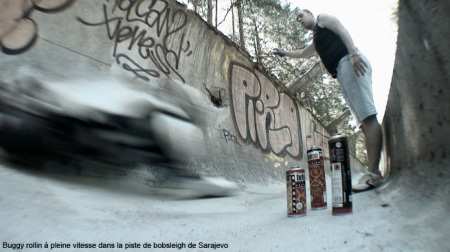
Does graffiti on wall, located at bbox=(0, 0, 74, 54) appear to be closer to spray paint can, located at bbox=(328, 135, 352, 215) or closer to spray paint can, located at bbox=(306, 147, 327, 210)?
spray paint can, located at bbox=(306, 147, 327, 210)

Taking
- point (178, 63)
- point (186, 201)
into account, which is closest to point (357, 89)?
point (186, 201)

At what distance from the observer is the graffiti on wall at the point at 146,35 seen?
4398 mm

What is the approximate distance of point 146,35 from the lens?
192 inches

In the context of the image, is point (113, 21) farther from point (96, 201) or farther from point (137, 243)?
point (137, 243)

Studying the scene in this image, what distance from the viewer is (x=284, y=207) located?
3.04 m

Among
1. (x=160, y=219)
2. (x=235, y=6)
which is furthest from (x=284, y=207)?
(x=235, y=6)

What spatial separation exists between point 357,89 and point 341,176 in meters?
1.37

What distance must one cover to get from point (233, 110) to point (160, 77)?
2.15 m

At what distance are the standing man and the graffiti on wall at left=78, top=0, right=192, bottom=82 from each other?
203 cm

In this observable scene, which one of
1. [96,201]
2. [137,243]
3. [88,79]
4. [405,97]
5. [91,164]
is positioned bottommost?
[137,243]

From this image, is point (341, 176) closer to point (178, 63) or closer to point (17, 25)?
point (17, 25)

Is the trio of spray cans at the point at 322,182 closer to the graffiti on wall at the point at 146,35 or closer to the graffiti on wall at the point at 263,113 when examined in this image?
the graffiti on wall at the point at 146,35

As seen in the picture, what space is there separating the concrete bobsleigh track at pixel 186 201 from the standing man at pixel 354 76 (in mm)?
121

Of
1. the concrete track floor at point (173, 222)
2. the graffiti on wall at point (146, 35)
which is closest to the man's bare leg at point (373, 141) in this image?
the concrete track floor at point (173, 222)
